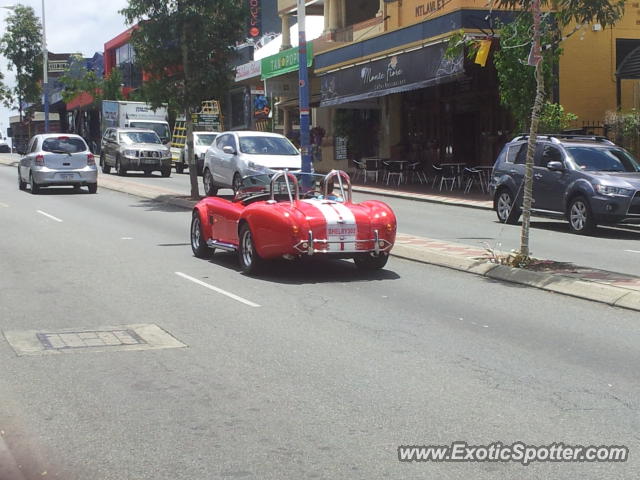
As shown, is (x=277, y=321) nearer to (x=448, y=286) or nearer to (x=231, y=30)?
(x=448, y=286)

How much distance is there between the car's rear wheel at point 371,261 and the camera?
12497 mm

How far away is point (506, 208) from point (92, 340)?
1320cm

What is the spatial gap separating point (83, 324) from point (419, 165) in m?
24.3

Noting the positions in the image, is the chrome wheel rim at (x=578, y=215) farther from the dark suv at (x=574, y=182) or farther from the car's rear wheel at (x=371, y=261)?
the car's rear wheel at (x=371, y=261)

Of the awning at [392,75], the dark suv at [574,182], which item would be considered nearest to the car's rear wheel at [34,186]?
the awning at [392,75]

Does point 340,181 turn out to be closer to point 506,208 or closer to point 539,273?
point 539,273

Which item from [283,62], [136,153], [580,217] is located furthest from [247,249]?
[283,62]

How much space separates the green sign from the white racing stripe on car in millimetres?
26129

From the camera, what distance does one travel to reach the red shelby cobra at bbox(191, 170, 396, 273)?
11562 mm

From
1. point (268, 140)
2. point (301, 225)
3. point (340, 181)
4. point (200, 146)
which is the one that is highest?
point (200, 146)

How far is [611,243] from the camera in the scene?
16.6 m

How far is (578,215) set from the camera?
18.2 meters

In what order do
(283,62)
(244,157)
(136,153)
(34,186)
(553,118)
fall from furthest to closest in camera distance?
(283,62)
(136,153)
(34,186)
(553,118)
(244,157)

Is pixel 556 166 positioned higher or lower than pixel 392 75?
lower
